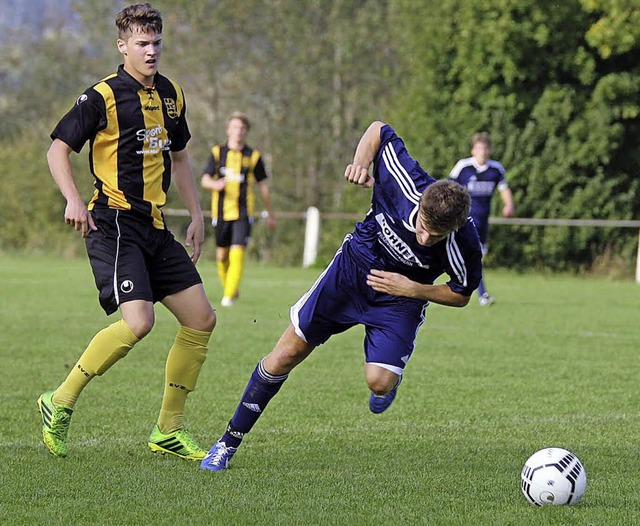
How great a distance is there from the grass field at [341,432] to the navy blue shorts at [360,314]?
56 centimetres

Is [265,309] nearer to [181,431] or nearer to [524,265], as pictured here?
[181,431]

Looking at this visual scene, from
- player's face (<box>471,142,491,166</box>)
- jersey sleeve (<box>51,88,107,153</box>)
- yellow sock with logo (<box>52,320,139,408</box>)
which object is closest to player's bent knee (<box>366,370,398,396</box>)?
yellow sock with logo (<box>52,320,139,408</box>)

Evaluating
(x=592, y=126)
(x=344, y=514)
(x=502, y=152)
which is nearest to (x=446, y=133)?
(x=502, y=152)

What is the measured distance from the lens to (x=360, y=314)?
5746 mm

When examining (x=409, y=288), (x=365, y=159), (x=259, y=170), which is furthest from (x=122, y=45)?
(x=259, y=170)

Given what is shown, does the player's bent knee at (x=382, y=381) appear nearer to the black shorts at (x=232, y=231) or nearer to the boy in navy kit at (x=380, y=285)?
the boy in navy kit at (x=380, y=285)

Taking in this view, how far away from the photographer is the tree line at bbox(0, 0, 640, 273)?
82.8 feet

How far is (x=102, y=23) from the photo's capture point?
42969 mm

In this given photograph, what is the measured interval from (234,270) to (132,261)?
8615mm

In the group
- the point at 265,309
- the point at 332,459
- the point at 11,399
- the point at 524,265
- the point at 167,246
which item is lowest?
the point at 524,265

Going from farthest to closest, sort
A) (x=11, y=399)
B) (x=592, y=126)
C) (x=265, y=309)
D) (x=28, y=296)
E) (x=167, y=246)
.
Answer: (x=592, y=126) < (x=28, y=296) < (x=265, y=309) < (x=11, y=399) < (x=167, y=246)

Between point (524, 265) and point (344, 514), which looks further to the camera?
point (524, 265)

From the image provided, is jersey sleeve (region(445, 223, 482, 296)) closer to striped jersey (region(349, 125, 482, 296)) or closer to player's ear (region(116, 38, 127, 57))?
striped jersey (region(349, 125, 482, 296))

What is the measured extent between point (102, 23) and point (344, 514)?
4033cm
